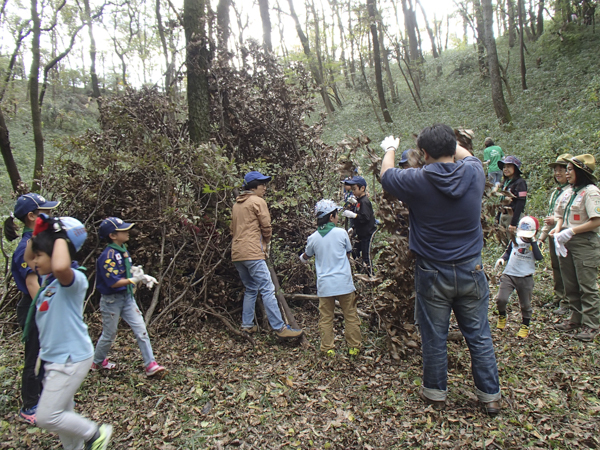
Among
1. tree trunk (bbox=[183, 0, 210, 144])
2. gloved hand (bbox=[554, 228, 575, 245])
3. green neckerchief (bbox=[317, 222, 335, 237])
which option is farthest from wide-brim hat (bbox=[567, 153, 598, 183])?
tree trunk (bbox=[183, 0, 210, 144])

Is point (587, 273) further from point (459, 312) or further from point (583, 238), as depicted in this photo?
point (459, 312)

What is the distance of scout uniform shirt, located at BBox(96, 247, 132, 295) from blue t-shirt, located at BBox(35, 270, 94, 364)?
3.53 feet

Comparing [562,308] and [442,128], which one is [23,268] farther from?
[562,308]

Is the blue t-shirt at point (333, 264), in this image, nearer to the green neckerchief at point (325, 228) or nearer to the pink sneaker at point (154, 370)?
the green neckerchief at point (325, 228)

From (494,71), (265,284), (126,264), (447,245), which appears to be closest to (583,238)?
(447,245)

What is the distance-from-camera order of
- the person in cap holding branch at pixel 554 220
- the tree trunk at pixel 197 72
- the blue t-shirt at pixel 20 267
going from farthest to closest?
the tree trunk at pixel 197 72 < the person in cap holding branch at pixel 554 220 < the blue t-shirt at pixel 20 267

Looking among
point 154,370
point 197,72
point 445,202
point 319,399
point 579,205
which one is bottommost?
point 319,399

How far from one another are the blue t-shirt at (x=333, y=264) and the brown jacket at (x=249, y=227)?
0.77 metres

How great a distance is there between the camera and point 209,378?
396cm

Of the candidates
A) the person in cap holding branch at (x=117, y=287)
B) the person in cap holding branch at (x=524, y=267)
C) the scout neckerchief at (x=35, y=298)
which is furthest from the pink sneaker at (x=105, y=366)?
the person in cap holding branch at (x=524, y=267)

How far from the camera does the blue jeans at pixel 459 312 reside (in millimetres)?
2943

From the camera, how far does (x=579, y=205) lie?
4.36 metres

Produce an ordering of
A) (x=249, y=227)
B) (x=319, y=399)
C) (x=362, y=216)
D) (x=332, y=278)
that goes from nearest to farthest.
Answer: (x=319, y=399) → (x=332, y=278) → (x=249, y=227) → (x=362, y=216)

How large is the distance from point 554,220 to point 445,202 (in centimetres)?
279
